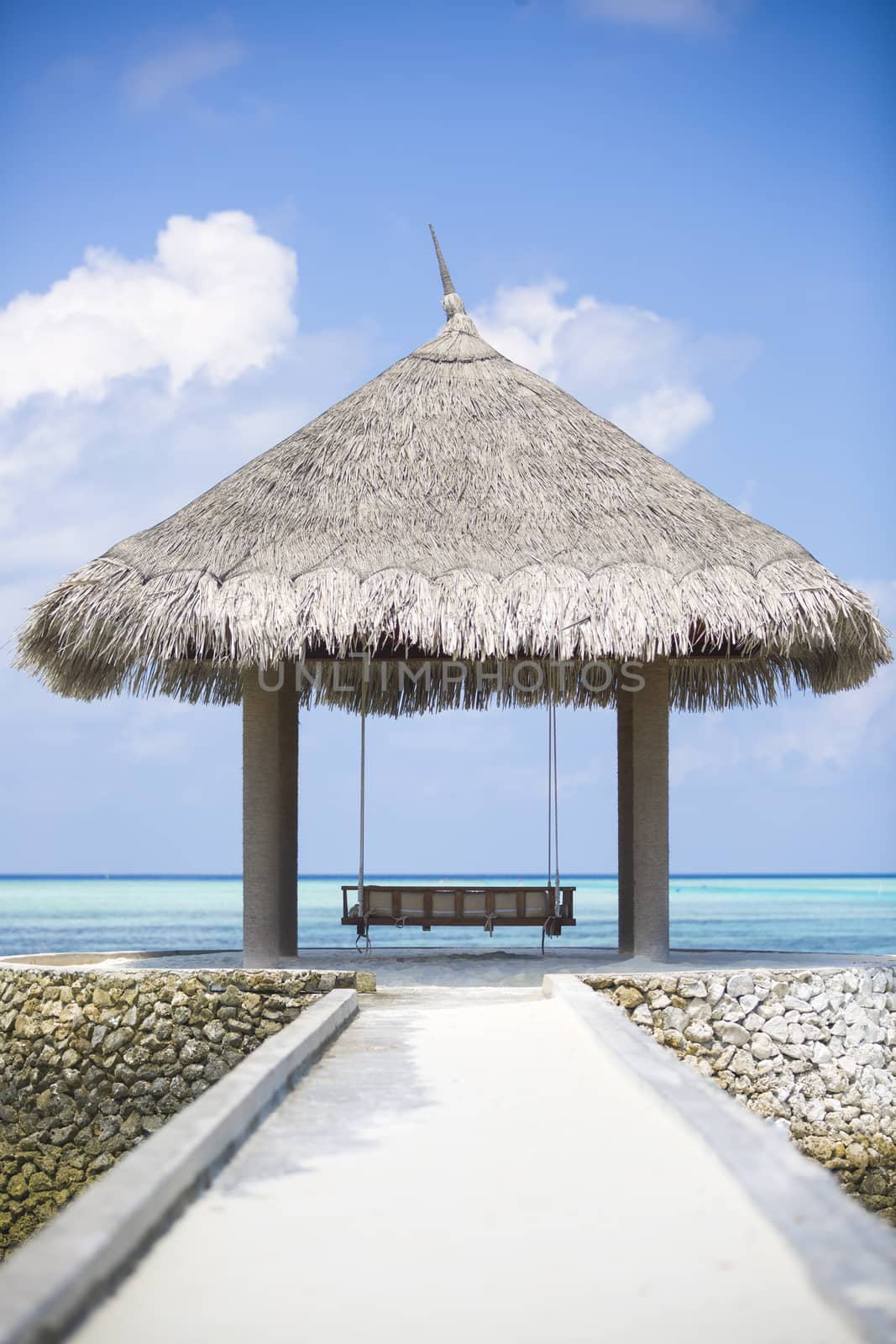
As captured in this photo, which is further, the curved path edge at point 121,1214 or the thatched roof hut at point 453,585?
the thatched roof hut at point 453,585

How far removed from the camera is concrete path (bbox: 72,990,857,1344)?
2348 millimetres

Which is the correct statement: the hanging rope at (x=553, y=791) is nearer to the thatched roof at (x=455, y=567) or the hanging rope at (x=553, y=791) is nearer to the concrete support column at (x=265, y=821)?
the thatched roof at (x=455, y=567)

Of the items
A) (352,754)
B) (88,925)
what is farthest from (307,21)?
(88,925)

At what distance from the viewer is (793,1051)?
23.2 feet

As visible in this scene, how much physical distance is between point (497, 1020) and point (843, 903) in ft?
127

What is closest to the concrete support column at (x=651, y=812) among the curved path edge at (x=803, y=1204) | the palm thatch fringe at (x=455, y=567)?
the palm thatch fringe at (x=455, y=567)

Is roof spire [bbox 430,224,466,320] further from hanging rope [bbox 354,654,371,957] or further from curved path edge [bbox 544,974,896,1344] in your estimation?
curved path edge [bbox 544,974,896,1344]

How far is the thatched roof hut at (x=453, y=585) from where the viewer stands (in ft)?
24.0

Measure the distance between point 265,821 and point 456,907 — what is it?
1.38 meters

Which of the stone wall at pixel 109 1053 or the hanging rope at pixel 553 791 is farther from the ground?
the hanging rope at pixel 553 791

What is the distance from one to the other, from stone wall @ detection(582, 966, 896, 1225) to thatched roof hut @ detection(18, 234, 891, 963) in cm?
96

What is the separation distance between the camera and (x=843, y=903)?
42.3 m

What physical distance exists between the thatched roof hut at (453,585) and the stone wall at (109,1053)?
755 millimetres

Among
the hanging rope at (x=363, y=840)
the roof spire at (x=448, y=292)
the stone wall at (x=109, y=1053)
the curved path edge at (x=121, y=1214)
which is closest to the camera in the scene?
the curved path edge at (x=121, y=1214)
